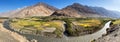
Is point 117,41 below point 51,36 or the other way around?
the other way around

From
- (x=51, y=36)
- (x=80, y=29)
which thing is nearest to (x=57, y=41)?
(x=51, y=36)

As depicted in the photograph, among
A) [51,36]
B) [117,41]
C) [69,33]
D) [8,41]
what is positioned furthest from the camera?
[69,33]

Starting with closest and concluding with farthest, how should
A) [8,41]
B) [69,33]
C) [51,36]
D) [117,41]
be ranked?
[117,41], [8,41], [51,36], [69,33]

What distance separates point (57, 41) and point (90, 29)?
61993 millimetres

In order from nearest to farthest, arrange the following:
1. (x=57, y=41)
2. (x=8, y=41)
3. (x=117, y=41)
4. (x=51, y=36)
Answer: (x=117, y=41), (x=8, y=41), (x=57, y=41), (x=51, y=36)

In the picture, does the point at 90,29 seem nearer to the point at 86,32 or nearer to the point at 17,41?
the point at 86,32

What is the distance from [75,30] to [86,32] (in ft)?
33.8

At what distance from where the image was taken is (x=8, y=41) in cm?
10225

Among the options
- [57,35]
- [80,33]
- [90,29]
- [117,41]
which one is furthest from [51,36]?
[117,41]

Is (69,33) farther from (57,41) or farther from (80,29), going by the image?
(57,41)

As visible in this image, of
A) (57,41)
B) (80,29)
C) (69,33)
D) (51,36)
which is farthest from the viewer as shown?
(80,29)

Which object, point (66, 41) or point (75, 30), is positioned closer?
point (66, 41)

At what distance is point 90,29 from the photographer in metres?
195

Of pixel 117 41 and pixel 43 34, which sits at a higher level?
pixel 117 41
